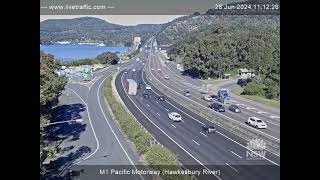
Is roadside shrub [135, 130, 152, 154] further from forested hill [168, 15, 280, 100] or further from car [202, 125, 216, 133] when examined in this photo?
forested hill [168, 15, 280, 100]

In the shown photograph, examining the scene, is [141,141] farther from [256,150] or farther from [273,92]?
[273,92]

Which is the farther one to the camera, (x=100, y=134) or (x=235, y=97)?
(x=235, y=97)

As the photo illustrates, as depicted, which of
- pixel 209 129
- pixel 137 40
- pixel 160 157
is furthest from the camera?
pixel 137 40

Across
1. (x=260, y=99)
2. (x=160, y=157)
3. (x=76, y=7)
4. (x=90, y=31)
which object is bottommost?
(x=160, y=157)

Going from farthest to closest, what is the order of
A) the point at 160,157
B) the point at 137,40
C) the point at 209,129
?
1. the point at 137,40
2. the point at 209,129
3. the point at 160,157

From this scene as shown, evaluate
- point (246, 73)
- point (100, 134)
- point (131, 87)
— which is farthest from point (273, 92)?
point (100, 134)
